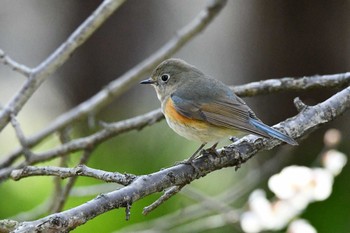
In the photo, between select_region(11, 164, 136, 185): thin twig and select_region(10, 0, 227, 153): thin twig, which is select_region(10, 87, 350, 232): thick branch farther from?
select_region(10, 0, 227, 153): thin twig

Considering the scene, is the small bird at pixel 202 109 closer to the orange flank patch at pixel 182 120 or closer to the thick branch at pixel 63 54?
the orange flank patch at pixel 182 120

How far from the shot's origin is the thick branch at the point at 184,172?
202 cm

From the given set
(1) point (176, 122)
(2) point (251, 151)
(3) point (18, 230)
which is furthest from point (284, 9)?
(3) point (18, 230)

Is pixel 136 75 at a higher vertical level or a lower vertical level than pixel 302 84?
higher

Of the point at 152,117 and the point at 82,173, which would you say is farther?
the point at 152,117

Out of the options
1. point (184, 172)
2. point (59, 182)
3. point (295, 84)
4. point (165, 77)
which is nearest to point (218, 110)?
point (295, 84)

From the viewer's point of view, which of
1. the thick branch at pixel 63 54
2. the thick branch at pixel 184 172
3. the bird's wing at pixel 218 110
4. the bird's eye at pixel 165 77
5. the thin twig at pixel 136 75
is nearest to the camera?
the thick branch at pixel 184 172

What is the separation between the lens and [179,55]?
8.62 meters

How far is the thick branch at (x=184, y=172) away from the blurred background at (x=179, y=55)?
3.55ft

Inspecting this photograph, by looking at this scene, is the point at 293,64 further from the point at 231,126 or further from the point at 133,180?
the point at 133,180

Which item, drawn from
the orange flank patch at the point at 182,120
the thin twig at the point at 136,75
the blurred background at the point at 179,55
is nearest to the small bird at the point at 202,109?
the orange flank patch at the point at 182,120

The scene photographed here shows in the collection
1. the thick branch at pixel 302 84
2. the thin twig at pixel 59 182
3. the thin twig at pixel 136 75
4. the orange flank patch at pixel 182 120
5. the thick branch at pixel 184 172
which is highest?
the thin twig at pixel 136 75

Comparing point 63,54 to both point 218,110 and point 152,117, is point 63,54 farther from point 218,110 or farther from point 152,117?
point 218,110

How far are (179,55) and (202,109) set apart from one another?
5.20m
